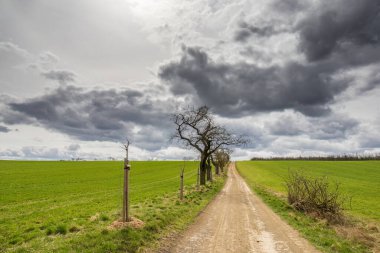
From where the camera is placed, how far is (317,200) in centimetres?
2322

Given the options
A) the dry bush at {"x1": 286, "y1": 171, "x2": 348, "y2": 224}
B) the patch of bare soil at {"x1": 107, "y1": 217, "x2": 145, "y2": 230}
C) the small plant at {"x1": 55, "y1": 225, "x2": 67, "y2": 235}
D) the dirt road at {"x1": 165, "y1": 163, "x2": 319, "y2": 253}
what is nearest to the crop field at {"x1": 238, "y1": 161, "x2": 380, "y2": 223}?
the dry bush at {"x1": 286, "y1": 171, "x2": 348, "y2": 224}

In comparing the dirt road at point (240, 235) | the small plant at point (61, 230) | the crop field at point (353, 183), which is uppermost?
the small plant at point (61, 230)

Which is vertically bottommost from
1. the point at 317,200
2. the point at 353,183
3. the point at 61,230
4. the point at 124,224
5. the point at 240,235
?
the point at 353,183

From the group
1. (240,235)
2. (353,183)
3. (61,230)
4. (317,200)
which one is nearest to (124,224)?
(61,230)

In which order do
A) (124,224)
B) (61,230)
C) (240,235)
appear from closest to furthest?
1. (61,230)
2. (124,224)
3. (240,235)

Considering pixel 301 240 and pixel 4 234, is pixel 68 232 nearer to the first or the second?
pixel 4 234

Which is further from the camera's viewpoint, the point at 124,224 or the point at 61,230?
the point at 124,224

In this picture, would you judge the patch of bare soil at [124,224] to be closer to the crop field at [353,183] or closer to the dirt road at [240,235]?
the dirt road at [240,235]

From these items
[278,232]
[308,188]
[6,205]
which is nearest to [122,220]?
[278,232]

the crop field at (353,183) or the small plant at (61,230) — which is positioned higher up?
the small plant at (61,230)

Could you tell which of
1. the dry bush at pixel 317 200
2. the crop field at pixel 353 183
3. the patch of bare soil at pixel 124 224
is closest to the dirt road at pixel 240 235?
the patch of bare soil at pixel 124 224

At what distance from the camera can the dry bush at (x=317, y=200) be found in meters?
21.8

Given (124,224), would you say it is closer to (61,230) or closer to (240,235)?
(61,230)

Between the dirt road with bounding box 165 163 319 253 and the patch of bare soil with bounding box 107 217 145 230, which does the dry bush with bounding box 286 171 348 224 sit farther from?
the patch of bare soil with bounding box 107 217 145 230
